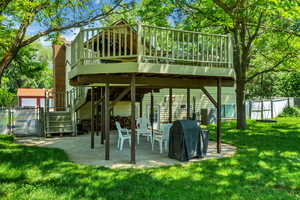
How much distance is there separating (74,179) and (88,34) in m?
Result: 3.65

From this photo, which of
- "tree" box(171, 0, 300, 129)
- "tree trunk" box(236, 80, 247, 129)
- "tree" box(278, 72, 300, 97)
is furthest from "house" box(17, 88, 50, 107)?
"tree" box(278, 72, 300, 97)

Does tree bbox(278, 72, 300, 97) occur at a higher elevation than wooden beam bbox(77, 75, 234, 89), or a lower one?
higher

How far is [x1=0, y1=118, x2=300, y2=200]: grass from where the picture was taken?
4.29 metres

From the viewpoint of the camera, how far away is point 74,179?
4992 millimetres

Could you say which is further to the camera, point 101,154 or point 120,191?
point 101,154

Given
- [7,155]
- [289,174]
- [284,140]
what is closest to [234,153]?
[289,174]

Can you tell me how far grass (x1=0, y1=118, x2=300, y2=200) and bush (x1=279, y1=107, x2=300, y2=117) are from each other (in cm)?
1490

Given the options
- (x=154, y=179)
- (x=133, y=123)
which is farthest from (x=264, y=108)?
(x=154, y=179)

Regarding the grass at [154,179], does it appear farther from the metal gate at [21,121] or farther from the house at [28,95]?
the house at [28,95]

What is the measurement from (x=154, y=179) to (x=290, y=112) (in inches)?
758

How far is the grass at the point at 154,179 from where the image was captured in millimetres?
4289

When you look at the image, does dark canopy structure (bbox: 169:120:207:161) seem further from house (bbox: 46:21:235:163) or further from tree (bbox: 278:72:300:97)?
tree (bbox: 278:72:300:97)

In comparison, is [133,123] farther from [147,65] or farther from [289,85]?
[289,85]

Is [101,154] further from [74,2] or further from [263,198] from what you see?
[74,2]
